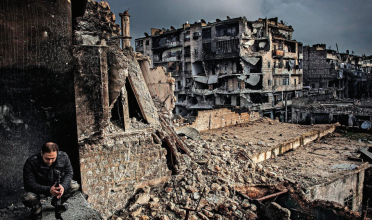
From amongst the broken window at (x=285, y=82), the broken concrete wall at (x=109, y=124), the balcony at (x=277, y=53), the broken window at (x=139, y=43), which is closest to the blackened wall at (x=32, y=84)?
the broken concrete wall at (x=109, y=124)

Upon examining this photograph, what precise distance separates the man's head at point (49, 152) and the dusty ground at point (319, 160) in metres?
9.03

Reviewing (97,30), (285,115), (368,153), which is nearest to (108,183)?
(97,30)

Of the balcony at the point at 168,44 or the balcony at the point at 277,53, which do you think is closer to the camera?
the balcony at the point at 277,53

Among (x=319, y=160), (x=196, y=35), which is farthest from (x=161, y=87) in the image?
(x=196, y=35)

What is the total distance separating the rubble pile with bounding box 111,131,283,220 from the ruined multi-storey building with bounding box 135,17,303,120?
82.5 feet

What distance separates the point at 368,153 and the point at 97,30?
1585 centimetres

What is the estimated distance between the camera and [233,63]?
34.1m

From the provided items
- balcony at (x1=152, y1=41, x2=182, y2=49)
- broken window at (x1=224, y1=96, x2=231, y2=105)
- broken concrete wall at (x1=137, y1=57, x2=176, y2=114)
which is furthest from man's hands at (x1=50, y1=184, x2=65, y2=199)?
balcony at (x1=152, y1=41, x2=182, y2=49)

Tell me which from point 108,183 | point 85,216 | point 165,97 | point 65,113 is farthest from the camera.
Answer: point 165,97

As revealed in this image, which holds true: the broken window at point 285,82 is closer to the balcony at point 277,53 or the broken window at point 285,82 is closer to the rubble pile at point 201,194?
the balcony at point 277,53

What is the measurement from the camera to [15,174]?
16.5 feet

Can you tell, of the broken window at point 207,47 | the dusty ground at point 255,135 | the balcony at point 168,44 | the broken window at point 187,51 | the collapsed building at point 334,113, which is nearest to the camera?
the dusty ground at point 255,135

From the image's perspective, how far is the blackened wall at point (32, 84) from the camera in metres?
4.91

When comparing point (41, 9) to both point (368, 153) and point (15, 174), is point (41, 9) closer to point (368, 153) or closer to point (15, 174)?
point (15, 174)
